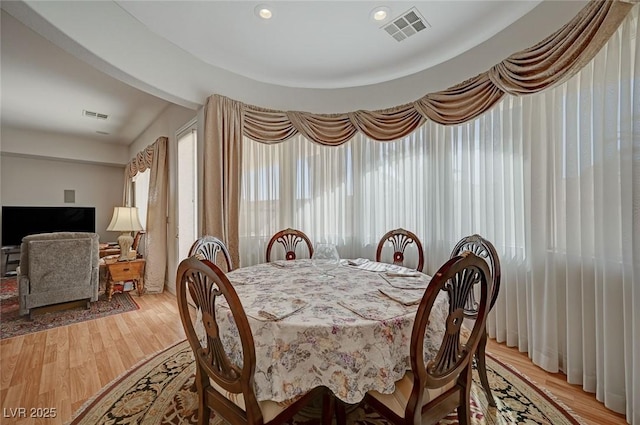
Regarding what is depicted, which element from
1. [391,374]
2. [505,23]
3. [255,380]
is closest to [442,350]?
[391,374]

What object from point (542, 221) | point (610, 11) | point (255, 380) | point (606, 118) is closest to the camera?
point (255, 380)

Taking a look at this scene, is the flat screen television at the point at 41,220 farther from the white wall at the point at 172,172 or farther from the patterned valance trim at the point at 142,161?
the white wall at the point at 172,172

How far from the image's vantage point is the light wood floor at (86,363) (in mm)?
1566

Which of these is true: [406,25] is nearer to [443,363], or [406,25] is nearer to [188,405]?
[443,363]

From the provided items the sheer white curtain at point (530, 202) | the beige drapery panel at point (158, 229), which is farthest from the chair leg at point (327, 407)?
the beige drapery panel at point (158, 229)

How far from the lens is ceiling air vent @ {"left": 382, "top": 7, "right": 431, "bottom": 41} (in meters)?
2.09

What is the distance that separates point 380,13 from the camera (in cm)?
207

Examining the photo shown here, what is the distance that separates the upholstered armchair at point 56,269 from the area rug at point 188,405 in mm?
1926

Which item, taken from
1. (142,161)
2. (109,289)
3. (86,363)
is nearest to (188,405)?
(86,363)

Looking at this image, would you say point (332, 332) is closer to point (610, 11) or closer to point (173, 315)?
point (610, 11)

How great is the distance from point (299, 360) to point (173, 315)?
8.60 feet

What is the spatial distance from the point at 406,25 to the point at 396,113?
832mm

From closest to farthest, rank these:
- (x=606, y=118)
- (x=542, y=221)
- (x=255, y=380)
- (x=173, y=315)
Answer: (x=255, y=380) < (x=606, y=118) < (x=542, y=221) < (x=173, y=315)

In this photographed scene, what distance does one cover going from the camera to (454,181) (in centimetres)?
254
